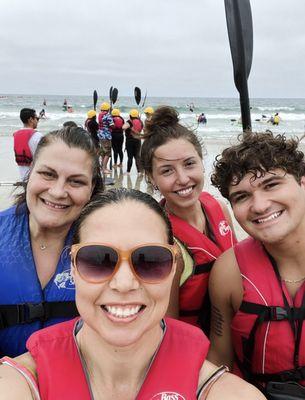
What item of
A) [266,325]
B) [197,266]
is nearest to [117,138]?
[197,266]

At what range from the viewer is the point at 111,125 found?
1201 cm

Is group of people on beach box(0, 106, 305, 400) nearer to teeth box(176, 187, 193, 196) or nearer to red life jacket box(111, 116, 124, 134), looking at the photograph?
teeth box(176, 187, 193, 196)

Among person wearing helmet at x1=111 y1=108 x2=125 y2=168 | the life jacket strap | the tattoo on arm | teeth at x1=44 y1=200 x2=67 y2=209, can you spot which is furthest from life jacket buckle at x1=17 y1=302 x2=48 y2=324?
person wearing helmet at x1=111 y1=108 x2=125 y2=168

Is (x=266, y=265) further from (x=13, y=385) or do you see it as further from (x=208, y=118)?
(x=208, y=118)

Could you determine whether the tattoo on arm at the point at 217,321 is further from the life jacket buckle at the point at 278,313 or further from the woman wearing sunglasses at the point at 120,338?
the woman wearing sunglasses at the point at 120,338

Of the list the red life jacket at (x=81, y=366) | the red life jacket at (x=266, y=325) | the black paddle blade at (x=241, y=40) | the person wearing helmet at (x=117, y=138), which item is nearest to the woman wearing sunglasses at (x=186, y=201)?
the red life jacket at (x=266, y=325)

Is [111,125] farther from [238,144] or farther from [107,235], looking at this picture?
[107,235]

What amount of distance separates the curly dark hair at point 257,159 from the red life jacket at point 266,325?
0.42 metres

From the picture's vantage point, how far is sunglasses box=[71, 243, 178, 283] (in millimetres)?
1329

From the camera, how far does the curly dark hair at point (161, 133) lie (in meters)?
2.68

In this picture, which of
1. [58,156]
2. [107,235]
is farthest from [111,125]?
[107,235]

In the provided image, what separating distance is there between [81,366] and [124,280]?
37 centimetres

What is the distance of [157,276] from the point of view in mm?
1354

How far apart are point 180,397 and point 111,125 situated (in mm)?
11128
